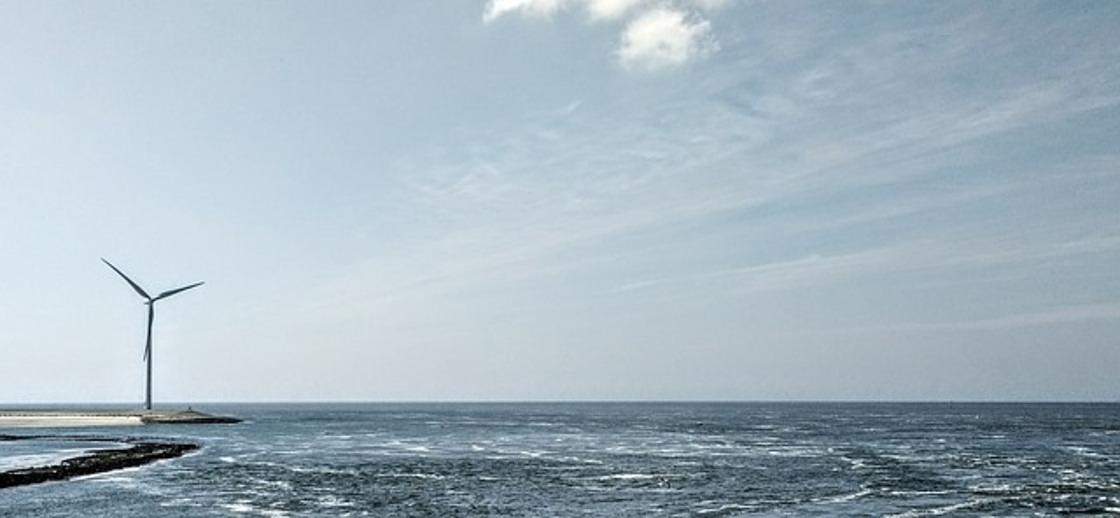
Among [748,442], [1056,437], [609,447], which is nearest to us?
[609,447]

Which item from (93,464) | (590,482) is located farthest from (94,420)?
(590,482)

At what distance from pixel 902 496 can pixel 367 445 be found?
75.5 meters

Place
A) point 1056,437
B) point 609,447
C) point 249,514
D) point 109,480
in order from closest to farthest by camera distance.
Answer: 1. point 249,514
2. point 109,480
3. point 609,447
4. point 1056,437

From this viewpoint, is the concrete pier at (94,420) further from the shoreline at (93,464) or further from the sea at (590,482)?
the shoreline at (93,464)

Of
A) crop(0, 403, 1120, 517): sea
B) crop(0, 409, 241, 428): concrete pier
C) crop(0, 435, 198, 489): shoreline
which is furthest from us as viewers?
crop(0, 409, 241, 428): concrete pier

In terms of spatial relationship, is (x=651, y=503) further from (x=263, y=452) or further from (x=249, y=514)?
(x=263, y=452)

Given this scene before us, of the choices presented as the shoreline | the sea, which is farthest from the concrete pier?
the shoreline

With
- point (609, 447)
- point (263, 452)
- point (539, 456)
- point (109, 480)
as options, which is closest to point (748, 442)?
point (609, 447)

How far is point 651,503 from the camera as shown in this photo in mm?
53000

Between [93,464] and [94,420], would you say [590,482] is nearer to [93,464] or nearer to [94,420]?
[93,464]

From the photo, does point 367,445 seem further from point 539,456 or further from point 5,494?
point 5,494

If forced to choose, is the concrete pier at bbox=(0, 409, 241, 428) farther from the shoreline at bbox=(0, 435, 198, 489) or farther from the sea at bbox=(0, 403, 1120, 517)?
the shoreline at bbox=(0, 435, 198, 489)

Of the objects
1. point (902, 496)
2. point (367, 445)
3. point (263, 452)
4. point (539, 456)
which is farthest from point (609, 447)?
point (902, 496)

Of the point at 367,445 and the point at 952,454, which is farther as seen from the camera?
the point at 367,445
